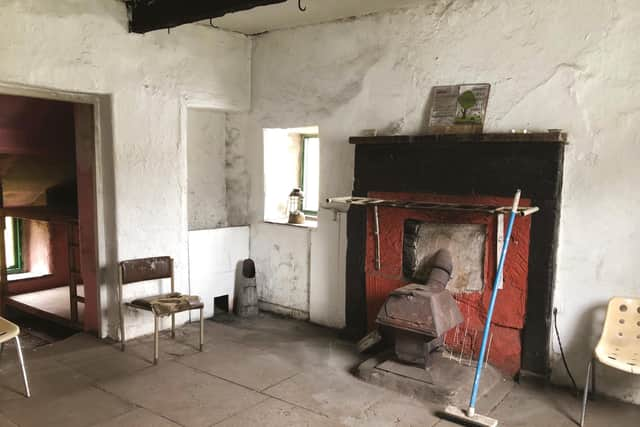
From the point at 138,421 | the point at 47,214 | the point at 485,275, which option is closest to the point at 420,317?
the point at 485,275

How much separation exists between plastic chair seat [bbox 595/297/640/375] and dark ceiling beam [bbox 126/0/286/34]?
284cm

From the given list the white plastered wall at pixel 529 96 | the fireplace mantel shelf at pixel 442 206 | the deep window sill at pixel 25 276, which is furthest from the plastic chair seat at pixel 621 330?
the deep window sill at pixel 25 276

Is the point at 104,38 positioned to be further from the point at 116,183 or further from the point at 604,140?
the point at 604,140

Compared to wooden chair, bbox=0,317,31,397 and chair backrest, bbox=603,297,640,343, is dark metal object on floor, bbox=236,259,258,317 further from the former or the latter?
chair backrest, bbox=603,297,640,343

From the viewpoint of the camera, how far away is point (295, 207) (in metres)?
5.42

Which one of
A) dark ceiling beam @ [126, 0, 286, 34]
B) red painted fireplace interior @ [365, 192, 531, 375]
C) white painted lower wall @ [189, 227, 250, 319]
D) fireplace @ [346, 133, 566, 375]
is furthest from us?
white painted lower wall @ [189, 227, 250, 319]

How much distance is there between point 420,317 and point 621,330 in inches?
49.3

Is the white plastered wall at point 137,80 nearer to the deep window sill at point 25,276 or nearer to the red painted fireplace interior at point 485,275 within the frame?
the red painted fireplace interior at point 485,275

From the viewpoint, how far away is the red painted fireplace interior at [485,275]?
3.62 m

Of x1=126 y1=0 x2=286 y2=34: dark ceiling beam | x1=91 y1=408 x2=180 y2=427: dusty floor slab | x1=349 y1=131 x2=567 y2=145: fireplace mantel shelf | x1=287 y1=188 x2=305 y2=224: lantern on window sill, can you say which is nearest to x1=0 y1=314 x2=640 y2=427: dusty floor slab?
x1=91 y1=408 x2=180 y2=427: dusty floor slab

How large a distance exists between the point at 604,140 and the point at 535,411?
1.81 meters

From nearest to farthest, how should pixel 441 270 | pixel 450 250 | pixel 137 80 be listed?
pixel 441 270, pixel 450 250, pixel 137 80

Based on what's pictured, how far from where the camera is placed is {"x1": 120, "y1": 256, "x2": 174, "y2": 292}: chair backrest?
4152 mm

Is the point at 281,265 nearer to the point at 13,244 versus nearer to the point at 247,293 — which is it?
the point at 247,293
